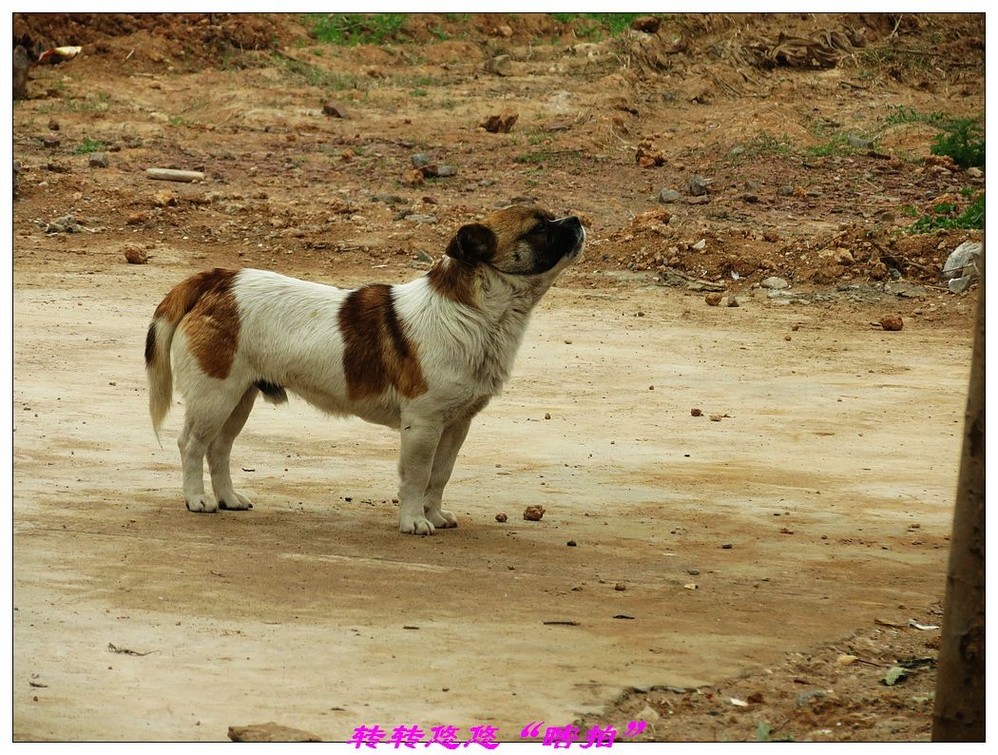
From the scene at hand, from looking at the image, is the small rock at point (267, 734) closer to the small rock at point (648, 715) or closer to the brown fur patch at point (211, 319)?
the small rock at point (648, 715)

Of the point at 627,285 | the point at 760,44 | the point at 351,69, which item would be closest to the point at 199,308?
the point at 627,285

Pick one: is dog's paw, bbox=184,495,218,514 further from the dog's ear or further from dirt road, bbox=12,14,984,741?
the dog's ear

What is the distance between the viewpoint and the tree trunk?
4473 mm

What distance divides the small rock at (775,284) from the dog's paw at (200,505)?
9406 millimetres

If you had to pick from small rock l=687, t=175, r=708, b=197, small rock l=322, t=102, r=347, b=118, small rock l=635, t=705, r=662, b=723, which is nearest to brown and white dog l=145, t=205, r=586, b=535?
small rock l=635, t=705, r=662, b=723

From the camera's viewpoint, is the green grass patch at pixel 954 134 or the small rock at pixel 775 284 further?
the green grass patch at pixel 954 134

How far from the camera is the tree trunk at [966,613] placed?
14.7 ft

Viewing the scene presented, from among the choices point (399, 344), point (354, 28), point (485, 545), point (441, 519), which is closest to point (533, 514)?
point (441, 519)

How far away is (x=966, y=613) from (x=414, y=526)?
12.1 feet

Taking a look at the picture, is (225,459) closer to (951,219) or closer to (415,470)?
(415,470)

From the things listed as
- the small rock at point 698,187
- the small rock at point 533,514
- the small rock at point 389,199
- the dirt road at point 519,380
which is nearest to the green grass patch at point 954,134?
the dirt road at point 519,380

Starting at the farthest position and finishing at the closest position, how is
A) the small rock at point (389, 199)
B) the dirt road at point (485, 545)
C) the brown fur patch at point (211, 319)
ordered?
the small rock at point (389, 199), the brown fur patch at point (211, 319), the dirt road at point (485, 545)

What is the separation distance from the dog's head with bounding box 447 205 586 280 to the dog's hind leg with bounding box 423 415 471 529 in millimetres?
889

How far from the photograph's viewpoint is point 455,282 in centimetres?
773
